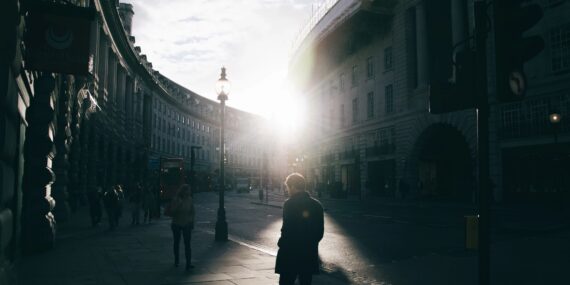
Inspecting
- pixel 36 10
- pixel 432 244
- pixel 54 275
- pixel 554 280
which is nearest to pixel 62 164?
pixel 54 275

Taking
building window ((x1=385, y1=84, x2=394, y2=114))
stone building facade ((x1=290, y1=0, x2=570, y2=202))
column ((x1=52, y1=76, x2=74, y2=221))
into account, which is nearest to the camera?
column ((x1=52, y1=76, x2=74, y2=221))

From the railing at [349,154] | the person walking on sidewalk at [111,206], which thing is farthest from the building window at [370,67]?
the person walking on sidewalk at [111,206]

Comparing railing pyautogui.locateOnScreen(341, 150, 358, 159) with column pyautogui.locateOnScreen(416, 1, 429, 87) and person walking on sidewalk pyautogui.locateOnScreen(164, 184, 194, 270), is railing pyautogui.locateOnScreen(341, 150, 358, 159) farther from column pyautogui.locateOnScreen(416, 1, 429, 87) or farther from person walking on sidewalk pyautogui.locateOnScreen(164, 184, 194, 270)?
person walking on sidewalk pyautogui.locateOnScreen(164, 184, 194, 270)

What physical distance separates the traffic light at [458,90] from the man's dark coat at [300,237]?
6.29 ft

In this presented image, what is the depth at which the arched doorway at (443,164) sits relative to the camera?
36028 millimetres

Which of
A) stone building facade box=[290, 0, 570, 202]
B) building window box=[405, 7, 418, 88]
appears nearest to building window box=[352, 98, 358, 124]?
stone building facade box=[290, 0, 570, 202]

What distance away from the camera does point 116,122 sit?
45844 millimetres

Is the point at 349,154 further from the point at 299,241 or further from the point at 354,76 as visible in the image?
the point at 299,241

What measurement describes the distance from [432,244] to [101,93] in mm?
33419

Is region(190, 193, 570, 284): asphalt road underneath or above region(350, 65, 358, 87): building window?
underneath

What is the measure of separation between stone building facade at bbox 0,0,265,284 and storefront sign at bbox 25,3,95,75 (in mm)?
24

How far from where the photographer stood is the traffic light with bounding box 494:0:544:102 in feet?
13.4

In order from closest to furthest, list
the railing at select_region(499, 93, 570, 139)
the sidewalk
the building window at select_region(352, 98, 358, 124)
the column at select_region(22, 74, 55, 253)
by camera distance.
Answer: the sidewalk < the column at select_region(22, 74, 55, 253) < the railing at select_region(499, 93, 570, 139) < the building window at select_region(352, 98, 358, 124)

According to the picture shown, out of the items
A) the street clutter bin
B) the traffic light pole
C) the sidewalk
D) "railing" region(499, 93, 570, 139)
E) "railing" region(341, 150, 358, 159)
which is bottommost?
the sidewalk
